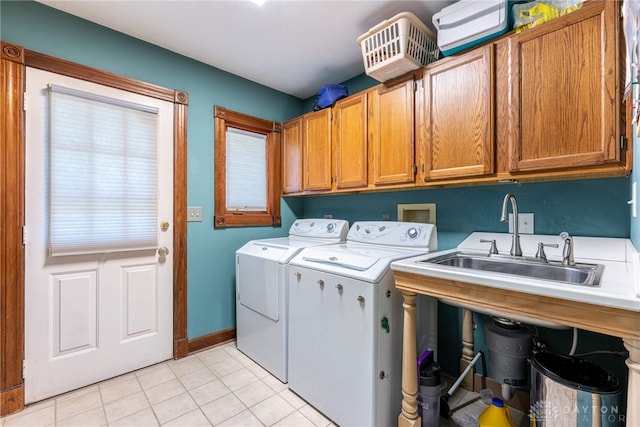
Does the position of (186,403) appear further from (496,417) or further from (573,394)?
(573,394)

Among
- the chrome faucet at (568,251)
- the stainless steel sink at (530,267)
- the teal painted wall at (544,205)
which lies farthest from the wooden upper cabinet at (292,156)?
the chrome faucet at (568,251)

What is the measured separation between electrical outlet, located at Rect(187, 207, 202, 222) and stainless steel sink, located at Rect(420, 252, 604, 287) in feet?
5.91

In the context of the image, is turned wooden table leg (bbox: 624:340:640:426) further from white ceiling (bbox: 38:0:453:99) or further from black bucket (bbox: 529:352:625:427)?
white ceiling (bbox: 38:0:453:99)

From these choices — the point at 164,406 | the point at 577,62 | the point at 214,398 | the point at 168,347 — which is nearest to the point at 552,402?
the point at 577,62

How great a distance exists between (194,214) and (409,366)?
6.21ft

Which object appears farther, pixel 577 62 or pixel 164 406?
pixel 164 406

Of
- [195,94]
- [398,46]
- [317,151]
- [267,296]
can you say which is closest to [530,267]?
[398,46]

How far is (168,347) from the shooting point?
2.16 metres

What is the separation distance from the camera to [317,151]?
2469mm

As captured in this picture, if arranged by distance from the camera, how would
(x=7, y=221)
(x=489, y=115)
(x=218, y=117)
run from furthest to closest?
(x=218, y=117), (x=7, y=221), (x=489, y=115)

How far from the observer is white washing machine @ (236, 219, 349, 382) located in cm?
189

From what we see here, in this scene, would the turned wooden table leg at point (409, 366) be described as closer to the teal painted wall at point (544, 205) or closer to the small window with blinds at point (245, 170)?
the teal painted wall at point (544, 205)

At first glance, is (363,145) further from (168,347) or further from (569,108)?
(168,347)

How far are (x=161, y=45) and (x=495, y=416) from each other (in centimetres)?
313
